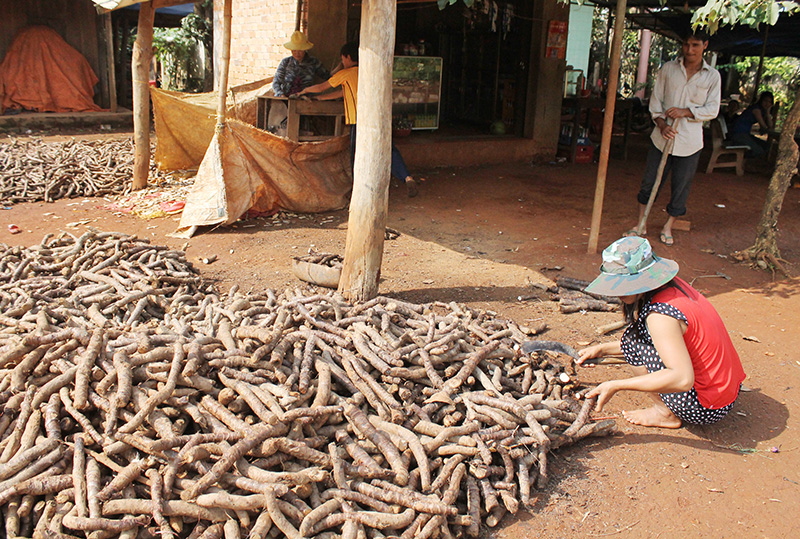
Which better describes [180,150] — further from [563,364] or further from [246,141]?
[563,364]

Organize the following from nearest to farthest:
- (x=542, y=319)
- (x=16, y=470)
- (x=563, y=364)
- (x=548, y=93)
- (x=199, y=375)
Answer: (x=16, y=470) < (x=199, y=375) < (x=563, y=364) < (x=542, y=319) < (x=548, y=93)

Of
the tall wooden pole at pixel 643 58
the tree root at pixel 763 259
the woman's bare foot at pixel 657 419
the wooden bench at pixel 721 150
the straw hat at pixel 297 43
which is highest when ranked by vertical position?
the tall wooden pole at pixel 643 58

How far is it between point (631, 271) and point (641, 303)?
265 millimetres

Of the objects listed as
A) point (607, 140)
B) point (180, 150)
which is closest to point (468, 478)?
point (607, 140)

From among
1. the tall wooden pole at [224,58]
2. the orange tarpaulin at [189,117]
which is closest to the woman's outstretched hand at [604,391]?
the tall wooden pole at [224,58]

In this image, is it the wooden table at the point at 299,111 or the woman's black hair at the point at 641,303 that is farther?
the wooden table at the point at 299,111

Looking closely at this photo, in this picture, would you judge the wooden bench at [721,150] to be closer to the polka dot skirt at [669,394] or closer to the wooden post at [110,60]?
the polka dot skirt at [669,394]

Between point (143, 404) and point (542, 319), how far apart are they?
3.34 meters

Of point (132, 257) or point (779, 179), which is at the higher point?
point (779, 179)

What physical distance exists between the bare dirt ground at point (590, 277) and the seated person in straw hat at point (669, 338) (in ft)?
1.09

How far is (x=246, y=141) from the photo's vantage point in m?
7.32

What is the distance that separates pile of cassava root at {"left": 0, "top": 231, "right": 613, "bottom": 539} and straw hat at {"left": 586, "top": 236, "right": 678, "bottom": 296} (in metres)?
0.74

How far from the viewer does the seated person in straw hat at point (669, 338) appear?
323cm

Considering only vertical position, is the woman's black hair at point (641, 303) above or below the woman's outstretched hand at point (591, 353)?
above
